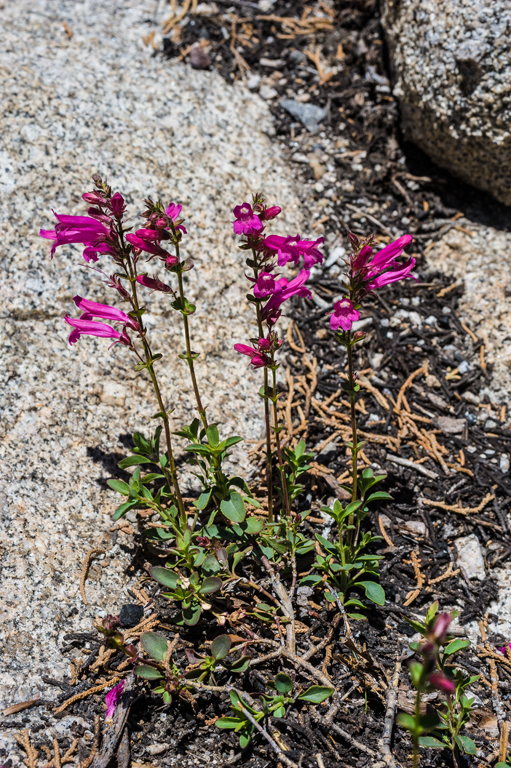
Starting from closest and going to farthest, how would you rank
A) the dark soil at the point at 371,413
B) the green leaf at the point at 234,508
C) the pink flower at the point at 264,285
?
1. the pink flower at the point at 264,285
2. the dark soil at the point at 371,413
3. the green leaf at the point at 234,508

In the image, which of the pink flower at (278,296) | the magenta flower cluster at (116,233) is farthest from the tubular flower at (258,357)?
the magenta flower cluster at (116,233)

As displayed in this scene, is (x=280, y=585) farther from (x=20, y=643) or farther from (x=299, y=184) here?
(x=299, y=184)

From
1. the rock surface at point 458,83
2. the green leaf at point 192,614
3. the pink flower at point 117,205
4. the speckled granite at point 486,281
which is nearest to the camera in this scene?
the pink flower at point 117,205

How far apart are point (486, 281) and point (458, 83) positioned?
146 cm

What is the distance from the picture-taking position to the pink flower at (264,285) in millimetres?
2457

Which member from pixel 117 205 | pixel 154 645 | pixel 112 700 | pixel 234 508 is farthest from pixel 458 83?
pixel 112 700

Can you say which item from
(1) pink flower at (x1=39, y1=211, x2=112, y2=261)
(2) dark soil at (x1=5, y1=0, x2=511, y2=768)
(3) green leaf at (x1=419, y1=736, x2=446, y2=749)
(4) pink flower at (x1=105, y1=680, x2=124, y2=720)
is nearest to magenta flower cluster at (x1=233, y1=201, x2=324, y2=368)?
(1) pink flower at (x1=39, y1=211, x2=112, y2=261)

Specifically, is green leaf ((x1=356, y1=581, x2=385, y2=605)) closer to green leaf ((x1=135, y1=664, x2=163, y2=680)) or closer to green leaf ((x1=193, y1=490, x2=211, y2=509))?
green leaf ((x1=193, y1=490, x2=211, y2=509))

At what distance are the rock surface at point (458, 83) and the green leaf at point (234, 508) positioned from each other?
325 cm

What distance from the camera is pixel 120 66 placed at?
472cm

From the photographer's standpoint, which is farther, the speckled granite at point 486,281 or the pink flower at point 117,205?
the speckled granite at point 486,281

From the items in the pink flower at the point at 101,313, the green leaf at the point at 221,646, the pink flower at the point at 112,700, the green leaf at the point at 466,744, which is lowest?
the pink flower at the point at 112,700

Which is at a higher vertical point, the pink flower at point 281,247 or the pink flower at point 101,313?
the pink flower at point 281,247

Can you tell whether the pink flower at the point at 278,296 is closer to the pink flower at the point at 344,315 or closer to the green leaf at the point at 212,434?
the pink flower at the point at 344,315
